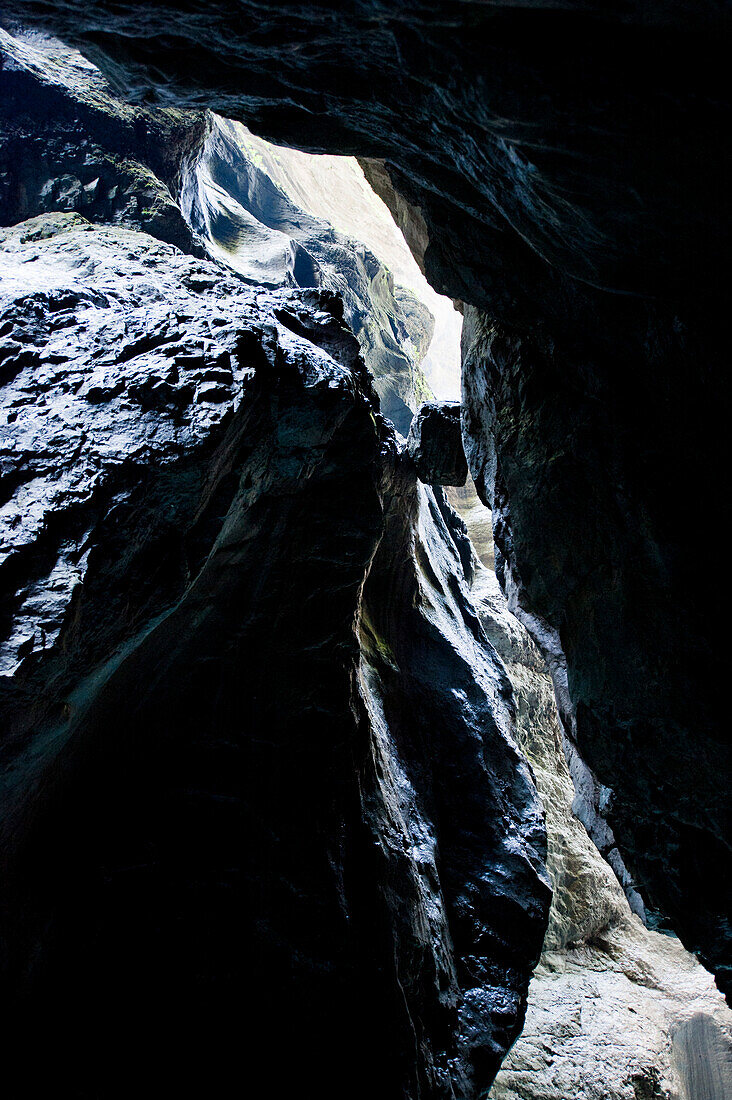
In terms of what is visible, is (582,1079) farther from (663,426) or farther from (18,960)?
(663,426)

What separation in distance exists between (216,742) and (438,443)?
16.5ft

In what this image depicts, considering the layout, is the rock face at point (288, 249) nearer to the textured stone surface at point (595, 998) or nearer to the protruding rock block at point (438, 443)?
the protruding rock block at point (438, 443)

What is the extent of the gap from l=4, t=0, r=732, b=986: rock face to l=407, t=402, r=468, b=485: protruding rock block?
126cm

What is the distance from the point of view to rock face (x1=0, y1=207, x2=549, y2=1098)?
338cm

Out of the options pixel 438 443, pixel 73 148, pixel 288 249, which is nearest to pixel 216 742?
pixel 438 443

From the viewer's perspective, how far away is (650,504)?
4426mm

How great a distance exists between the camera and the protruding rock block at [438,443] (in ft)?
27.2

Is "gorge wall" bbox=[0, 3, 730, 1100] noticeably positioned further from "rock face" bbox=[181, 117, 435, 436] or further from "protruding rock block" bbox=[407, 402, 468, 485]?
"rock face" bbox=[181, 117, 435, 436]

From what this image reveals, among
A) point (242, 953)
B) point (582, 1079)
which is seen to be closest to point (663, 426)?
point (242, 953)

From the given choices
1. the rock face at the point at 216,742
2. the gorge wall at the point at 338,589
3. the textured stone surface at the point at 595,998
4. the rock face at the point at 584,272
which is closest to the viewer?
the rock face at the point at 584,272

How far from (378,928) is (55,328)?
19.5ft

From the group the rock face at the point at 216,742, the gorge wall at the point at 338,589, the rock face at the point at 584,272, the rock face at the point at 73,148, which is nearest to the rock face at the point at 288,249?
the rock face at the point at 73,148

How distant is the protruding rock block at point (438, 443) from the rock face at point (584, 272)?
1258 millimetres

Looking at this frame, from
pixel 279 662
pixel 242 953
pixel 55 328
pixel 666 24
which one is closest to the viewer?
pixel 666 24
